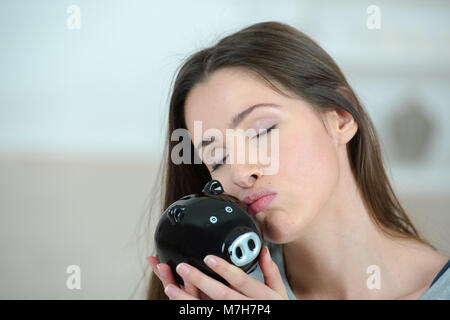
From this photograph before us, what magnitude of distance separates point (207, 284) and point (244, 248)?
7cm

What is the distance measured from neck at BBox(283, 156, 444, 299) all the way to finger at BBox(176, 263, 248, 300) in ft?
0.93

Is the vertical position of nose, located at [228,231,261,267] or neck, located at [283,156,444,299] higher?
nose, located at [228,231,261,267]

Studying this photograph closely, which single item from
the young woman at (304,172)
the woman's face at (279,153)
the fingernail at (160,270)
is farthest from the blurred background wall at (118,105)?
the fingernail at (160,270)

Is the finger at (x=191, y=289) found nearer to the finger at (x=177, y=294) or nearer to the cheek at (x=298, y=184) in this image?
the finger at (x=177, y=294)

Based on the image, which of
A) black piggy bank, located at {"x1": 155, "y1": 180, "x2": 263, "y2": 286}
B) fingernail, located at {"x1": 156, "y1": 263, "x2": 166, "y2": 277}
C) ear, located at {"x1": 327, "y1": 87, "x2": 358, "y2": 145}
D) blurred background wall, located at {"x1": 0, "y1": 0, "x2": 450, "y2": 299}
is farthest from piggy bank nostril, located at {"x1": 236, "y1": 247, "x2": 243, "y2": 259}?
blurred background wall, located at {"x1": 0, "y1": 0, "x2": 450, "y2": 299}

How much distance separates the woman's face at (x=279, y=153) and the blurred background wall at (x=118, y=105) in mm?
872

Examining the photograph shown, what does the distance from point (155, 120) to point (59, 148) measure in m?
0.36

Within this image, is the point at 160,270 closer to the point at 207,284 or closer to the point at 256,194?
the point at 207,284

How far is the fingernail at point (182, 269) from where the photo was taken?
725 mm

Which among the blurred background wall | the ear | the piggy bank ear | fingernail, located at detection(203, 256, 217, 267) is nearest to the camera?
fingernail, located at detection(203, 256, 217, 267)

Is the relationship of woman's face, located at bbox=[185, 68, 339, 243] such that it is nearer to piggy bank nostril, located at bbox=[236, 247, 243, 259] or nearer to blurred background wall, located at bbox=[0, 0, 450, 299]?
piggy bank nostril, located at bbox=[236, 247, 243, 259]

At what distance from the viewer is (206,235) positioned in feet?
2.37

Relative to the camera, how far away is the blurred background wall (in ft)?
5.87

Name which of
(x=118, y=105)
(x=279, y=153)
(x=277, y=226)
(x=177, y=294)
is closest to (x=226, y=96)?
(x=279, y=153)
